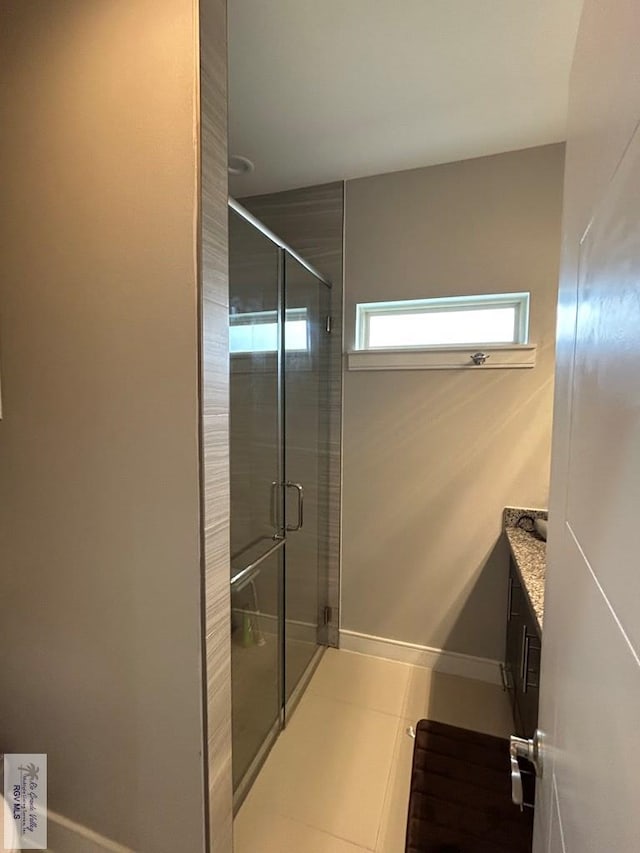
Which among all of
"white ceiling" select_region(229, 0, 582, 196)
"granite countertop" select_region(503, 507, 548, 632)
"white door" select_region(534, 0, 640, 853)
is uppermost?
"white ceiling" select_region(229, 0, 582, 196)

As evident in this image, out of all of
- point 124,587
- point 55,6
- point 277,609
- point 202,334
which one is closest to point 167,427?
point 202,334

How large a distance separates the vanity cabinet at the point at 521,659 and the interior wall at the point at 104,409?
1085mm

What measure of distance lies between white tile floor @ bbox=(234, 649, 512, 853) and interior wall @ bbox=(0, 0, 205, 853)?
0.56 metres

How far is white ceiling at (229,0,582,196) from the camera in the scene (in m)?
1.30

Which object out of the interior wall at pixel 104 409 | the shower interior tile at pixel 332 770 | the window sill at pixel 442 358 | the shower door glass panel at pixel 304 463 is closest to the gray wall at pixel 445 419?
the window sill at pixel 442 358

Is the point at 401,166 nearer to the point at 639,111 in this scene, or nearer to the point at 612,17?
the point at 612,17

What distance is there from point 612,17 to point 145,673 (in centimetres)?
151

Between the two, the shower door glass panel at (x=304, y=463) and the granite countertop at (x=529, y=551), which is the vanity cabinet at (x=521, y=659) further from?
the shower door glass panel at (x=304, y=463)

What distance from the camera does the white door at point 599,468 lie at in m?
0.35

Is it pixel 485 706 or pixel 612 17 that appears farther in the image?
pixel 485 706

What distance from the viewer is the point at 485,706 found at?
202 cm

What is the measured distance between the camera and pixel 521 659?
62.2 inches

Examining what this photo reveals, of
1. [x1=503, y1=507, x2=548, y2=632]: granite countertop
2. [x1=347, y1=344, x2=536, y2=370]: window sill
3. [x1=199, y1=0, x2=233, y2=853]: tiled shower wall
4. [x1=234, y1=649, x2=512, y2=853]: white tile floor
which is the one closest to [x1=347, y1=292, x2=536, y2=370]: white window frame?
[x1=347, y1=344, x2=536, y2=370]: window sill

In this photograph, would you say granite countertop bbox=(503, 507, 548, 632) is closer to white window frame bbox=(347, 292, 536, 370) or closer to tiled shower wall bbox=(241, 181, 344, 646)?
white window frame bbox=(347, 292, 536, 370)
